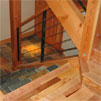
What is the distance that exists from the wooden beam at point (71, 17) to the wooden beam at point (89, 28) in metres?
0.07

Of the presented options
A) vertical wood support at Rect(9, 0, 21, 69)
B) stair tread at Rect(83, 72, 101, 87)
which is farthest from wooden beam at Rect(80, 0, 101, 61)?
vertical wood support at Rect(9, 0, 21, 69)

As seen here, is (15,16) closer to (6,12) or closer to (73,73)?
(6,12)

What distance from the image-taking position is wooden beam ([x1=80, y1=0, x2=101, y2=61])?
4.90 feet

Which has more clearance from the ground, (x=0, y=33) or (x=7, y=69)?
(x=0, y=33)

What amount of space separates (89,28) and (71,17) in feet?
0.75

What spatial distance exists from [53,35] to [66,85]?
9.75 ft

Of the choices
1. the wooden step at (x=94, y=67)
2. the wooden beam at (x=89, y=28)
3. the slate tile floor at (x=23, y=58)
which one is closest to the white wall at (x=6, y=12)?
the slate tile floor at (x=23, y=58)

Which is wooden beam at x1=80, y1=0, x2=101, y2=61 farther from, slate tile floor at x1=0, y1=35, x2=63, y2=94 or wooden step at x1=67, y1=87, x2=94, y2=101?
slate tile floor at x1=0, y1=35, x2=63, y2=94

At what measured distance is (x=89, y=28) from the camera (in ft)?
5.20

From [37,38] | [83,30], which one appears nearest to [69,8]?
[83,30]

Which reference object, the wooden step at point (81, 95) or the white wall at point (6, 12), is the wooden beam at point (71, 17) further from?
the white wall at point (6, 12)

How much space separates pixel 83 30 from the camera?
163 centimetres

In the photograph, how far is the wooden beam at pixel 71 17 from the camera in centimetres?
168

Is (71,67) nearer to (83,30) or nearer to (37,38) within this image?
(83,30)
